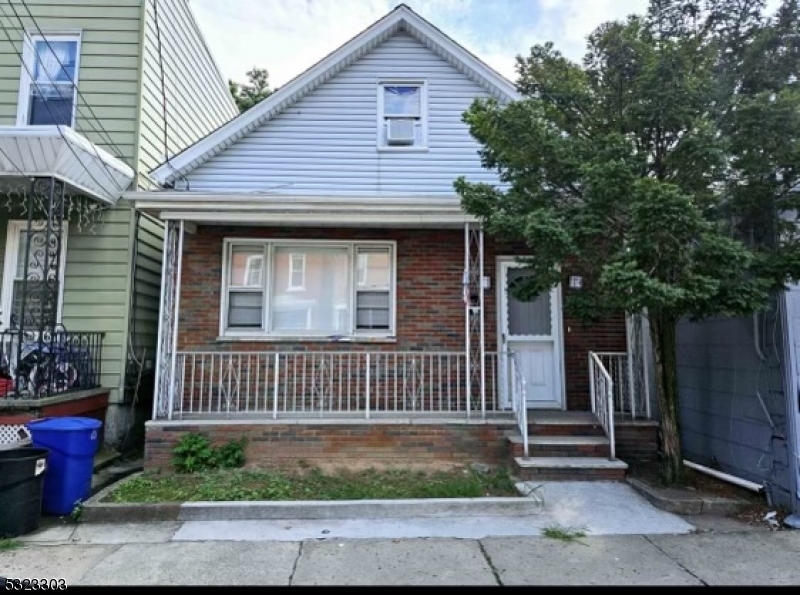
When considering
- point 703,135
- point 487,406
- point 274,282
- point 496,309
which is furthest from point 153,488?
point 703,135

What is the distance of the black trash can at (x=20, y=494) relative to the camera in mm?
4730

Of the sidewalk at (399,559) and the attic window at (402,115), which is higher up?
the attic window at (402,115)

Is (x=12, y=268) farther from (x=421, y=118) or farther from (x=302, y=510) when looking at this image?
(x=421, y=118)

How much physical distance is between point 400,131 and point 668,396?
582cm

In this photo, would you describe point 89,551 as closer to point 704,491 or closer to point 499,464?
point 499,464

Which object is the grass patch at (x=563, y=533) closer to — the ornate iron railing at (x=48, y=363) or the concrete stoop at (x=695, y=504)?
the concrete stoop at (x=695, y=504)

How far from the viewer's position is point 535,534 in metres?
4.79

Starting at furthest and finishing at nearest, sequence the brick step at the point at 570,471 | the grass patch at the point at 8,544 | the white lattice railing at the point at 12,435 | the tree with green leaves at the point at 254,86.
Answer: the tree with green leaves at the point at 254,86
the white lattice railing at the point at 12,435
the brick step at the point at 570,471
the grass patch at the point at 8,544

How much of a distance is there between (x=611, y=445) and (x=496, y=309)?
262 centimetres

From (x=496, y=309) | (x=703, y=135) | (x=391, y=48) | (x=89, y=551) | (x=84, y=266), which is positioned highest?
(x=391, y=48)

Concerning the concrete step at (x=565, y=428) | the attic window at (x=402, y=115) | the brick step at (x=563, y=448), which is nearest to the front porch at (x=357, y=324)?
the concrete step at (x=565, y=428)

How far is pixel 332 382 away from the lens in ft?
25.7

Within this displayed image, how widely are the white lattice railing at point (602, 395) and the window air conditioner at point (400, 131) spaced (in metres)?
4.60

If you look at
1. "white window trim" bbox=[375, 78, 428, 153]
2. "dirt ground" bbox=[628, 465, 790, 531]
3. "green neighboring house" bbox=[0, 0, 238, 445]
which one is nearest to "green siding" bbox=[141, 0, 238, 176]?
"green neighboring house" bbox=[0, 0, 238, 445]
